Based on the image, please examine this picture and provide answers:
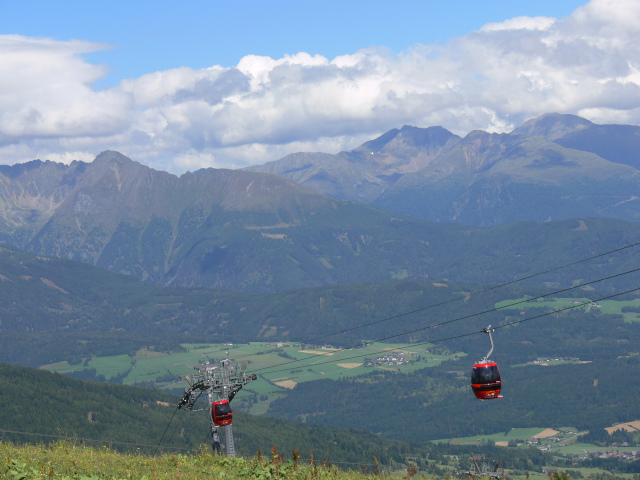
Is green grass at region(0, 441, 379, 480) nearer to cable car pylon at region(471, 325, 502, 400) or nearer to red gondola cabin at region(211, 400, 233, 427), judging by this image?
cable car pylon at region(471, 325, 502, 400)

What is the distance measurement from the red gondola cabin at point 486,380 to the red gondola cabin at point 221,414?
80.3 ft

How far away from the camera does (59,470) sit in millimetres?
29797

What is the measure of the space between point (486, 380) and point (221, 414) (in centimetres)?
2584

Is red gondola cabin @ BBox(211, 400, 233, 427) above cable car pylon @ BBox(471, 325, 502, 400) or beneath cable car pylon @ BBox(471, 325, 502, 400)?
beneath

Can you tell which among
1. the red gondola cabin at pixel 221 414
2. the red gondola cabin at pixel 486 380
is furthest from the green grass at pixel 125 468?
the red gondola cabin at pixel 221 414

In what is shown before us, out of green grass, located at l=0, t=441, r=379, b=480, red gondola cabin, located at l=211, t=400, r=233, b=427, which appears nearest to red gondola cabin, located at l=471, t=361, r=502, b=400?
green grass, located at l=0, t=441, r=379, b=480

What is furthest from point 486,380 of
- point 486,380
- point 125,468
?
point 125,468

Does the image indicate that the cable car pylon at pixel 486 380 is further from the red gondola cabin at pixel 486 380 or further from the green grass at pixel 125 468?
the green grass at pixel 125 468

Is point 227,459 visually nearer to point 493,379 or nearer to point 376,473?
point 376,473

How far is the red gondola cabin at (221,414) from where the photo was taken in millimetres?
61000

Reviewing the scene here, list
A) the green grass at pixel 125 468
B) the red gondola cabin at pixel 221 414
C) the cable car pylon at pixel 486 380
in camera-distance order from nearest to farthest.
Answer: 1. the green grass at pixel 125 468
2. the cable car pylon at pixel 486 380
3. the red gondola cabin at pixel 221 414

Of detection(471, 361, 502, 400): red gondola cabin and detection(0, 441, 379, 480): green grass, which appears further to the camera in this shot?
detection(471, 361, 502, 400): red gondola cabin

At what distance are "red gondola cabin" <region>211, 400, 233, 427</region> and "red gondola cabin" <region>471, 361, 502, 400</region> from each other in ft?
80.3

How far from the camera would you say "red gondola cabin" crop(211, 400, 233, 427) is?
6100 cm
